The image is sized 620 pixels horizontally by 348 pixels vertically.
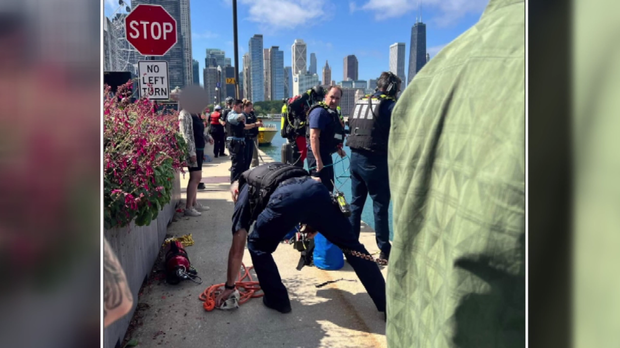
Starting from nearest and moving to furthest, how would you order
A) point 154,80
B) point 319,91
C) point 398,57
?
point 398,57 < point 154,80 < point 319,91

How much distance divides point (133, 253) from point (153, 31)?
63.5 inches

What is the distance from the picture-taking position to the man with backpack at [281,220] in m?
2.79

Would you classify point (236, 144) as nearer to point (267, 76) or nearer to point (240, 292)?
point (267, 76)

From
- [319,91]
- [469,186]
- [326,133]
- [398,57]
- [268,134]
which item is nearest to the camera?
[469,186]

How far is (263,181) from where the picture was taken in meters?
2.89

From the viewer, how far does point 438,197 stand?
2.95 feet

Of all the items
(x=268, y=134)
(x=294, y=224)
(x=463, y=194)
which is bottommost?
(x=294, y=224)

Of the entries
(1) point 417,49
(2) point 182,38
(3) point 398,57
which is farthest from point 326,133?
(1) point 417,49

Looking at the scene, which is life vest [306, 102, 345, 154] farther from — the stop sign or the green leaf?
the green leaf

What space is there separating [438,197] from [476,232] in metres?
0.12

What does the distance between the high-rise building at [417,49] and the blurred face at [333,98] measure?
3.30m
